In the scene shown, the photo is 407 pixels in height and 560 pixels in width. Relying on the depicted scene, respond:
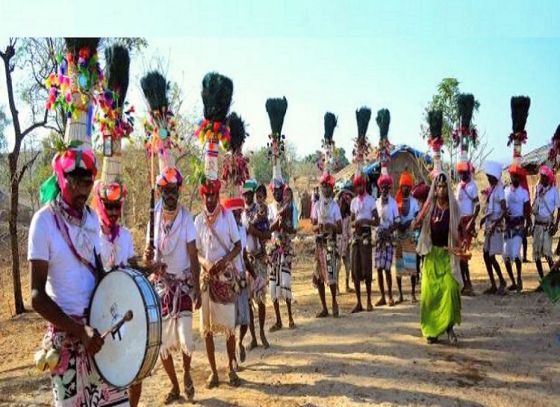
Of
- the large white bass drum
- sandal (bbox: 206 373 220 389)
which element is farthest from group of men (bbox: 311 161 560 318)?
the large white bass drum

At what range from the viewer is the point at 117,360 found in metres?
3.34

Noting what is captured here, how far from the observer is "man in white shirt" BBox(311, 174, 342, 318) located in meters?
8.43

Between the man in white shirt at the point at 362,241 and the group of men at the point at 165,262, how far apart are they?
4.40 feet

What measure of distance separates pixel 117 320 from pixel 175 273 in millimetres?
1934

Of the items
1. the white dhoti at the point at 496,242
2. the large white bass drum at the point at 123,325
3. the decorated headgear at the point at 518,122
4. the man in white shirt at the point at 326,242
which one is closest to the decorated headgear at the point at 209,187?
the large white bass drum at the point at 123,325

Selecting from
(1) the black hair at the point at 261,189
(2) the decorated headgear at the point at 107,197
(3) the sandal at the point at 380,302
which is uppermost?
(1) the black hair at the point at 261,189

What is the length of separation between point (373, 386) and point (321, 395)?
0.55 metres

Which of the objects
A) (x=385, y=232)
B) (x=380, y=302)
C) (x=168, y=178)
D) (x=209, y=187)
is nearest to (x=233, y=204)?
(x=209, y=187)

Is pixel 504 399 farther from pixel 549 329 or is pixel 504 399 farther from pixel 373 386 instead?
pixel 549 329

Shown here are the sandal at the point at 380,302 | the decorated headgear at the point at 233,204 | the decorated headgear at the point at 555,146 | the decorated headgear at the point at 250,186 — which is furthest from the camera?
the sandal at the point at 380,302

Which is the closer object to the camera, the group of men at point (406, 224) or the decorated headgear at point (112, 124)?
the decorated headgear at point (112, 124)

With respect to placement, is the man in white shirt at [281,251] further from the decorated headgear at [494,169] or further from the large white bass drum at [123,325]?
the large white bass drum at [123,325]

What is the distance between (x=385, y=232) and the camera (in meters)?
9.31

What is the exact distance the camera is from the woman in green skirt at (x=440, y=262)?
668 centimetres
